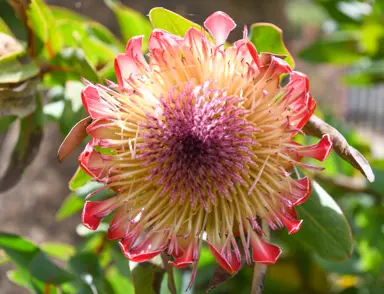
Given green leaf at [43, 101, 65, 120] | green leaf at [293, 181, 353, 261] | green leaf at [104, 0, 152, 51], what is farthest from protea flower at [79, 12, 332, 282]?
green leaf at [104, 0, 152, 51]

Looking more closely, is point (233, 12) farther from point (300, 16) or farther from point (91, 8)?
point (300, 16)

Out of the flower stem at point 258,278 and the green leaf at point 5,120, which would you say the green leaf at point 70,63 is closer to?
the green leaf at point 5,120

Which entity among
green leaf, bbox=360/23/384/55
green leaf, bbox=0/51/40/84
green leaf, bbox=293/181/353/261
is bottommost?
green leaf, bbox=360/23/384/55

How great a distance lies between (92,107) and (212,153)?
201mm

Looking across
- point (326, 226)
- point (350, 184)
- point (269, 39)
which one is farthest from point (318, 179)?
point (269, 39)

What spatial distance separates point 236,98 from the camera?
2.66 ft

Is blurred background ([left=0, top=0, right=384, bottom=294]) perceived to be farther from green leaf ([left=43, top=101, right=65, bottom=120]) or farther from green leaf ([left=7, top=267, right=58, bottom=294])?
green leaf ([left=7, top=267, right=58, bottom=294])

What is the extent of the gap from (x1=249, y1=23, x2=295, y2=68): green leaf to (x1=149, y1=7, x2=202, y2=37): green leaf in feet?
0.42

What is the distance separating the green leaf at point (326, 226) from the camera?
34.0 inches

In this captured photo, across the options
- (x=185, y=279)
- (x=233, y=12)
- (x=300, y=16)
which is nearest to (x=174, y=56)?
(x=185, y=279)

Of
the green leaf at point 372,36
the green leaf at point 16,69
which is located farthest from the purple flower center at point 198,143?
the green leaf at point 372,36

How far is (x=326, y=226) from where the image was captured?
0.88 meters

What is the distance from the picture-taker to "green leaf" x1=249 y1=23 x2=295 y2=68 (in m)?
0.84

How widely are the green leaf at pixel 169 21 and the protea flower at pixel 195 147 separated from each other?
0.05 metres
